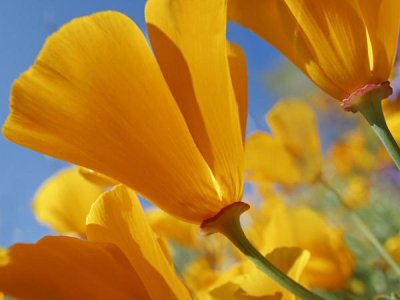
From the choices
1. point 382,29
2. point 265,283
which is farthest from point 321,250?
point 382,29

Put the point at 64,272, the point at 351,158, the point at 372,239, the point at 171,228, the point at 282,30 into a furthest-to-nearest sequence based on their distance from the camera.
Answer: the point at 351,158
the point at 171,228
the point at 372,239
the point at 282,30
the point at 64,272

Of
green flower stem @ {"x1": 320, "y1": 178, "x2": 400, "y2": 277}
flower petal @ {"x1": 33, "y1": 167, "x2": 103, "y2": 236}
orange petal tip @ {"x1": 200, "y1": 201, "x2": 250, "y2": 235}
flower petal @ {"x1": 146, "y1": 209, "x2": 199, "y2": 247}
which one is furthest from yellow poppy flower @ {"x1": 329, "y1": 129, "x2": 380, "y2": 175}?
orange petal tip @ {"x1": 200, "y1": 201, "x2": 250, "y2": 235}

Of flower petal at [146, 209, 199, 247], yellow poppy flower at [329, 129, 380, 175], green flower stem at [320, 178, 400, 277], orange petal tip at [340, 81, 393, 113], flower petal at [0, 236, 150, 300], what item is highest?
yellow poppy flower at [329, 129, 380, 175]

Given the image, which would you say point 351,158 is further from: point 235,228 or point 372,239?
point 235,228

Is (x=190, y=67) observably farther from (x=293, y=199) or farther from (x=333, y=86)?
(x=293, y=199)

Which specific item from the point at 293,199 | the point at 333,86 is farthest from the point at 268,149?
the point at 293,199

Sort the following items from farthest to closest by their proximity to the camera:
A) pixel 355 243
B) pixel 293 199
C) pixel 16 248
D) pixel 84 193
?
pixel 293 199
pixel 355 243
pixel 84 193
pixel 16 248

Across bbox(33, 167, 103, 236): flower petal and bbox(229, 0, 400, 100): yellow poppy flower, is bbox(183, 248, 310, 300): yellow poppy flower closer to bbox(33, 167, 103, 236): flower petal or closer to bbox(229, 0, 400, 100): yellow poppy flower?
bbox(229, 0, 400, 100): yellow poppy flower
